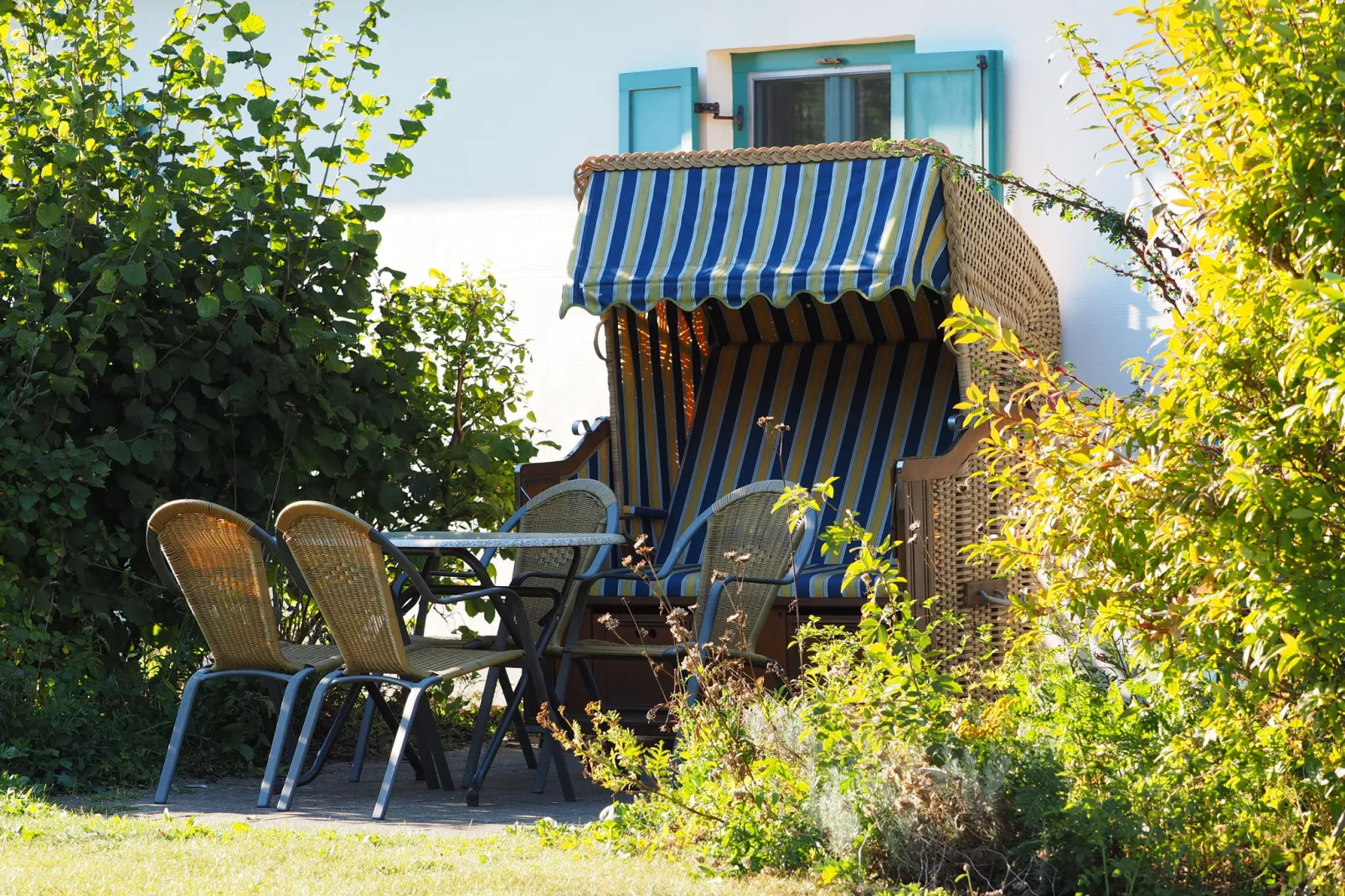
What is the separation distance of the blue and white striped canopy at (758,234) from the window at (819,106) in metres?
2.13

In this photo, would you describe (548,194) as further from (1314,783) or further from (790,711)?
(1314,783)

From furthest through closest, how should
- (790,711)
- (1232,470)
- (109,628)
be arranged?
(109,628)
(790,711)
(1232,470)

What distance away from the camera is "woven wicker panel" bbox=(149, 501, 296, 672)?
16.1 ft

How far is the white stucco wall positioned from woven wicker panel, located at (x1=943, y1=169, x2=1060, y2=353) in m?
0.30

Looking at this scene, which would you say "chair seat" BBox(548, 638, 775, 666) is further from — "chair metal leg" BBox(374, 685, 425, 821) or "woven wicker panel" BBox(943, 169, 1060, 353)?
"woven wicker panel" BBox(943, 169, 1060, 353)

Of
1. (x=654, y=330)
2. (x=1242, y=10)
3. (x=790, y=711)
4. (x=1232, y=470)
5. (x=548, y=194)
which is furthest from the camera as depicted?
(x=548, y=194)

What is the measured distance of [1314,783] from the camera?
10.6ft

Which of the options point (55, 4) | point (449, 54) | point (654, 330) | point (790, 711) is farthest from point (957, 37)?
point (790, 711)

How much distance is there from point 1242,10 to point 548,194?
5967 millimetres

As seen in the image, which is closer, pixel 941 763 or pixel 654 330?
pixel 941 763

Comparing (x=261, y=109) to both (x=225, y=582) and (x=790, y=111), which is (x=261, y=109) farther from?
(x=790, y=111)

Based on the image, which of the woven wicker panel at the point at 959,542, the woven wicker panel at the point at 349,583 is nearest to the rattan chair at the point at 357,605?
the woven wicker panel at the point at 349,583

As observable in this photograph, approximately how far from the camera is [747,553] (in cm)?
539

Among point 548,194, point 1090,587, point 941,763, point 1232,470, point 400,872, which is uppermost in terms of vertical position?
point 548,194
